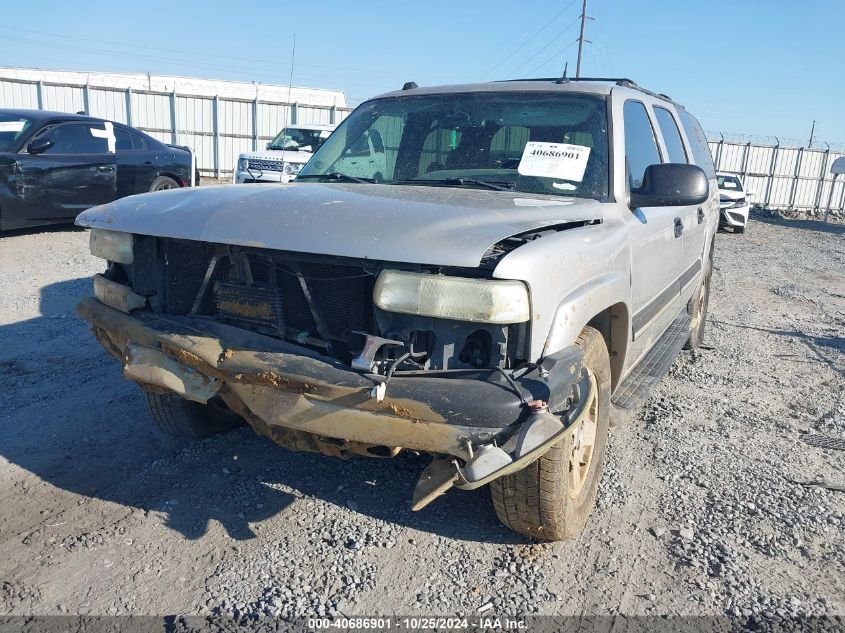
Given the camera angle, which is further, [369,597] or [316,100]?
[316,100]

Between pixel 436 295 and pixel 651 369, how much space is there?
100 inches

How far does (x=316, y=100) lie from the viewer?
3041cm

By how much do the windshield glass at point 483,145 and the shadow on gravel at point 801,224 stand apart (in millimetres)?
20653

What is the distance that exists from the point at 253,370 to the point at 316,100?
29892mm

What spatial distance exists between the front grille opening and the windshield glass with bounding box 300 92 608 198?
1.09 metres

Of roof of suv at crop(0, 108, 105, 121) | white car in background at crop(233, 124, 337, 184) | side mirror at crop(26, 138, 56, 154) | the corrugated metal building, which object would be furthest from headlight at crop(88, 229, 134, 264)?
the corrugated metal building

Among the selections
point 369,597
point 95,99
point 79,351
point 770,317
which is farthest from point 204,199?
point 95,99

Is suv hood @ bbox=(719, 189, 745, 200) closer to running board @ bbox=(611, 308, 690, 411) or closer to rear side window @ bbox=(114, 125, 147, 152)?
running board @ bbox=(611, 308, 690, 411)

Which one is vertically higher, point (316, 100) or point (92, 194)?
point (316, 100)

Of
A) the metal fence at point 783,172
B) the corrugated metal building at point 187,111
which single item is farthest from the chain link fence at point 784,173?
the corrugated metal building at point 187,111

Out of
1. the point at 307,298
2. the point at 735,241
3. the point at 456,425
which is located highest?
the point at 307,298

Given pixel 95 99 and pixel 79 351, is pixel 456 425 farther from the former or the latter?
pixel 95 99

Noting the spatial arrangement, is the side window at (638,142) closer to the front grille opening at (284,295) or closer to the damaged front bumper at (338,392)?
the damaged front bumper at (338,392)

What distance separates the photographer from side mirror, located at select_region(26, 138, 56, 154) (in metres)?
8.57
